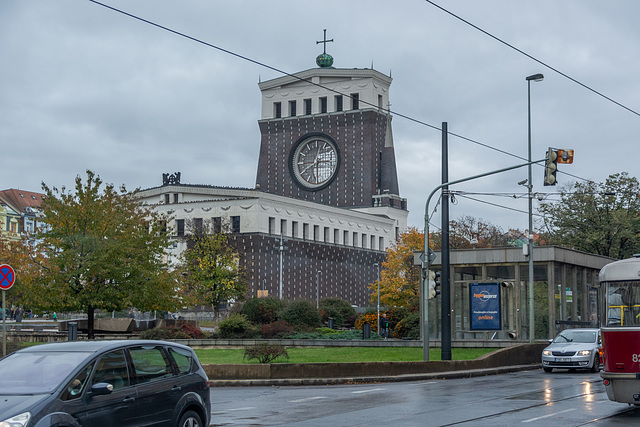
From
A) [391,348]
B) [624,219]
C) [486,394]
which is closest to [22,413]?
[486,394]

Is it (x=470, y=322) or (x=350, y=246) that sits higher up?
(x=350, y=246)

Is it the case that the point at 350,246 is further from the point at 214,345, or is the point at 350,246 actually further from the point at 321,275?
the point at 214,345

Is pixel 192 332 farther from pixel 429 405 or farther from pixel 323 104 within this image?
pixel 323 104

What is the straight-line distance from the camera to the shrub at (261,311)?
6012 centimetres

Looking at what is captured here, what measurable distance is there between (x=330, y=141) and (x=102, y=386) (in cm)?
11569

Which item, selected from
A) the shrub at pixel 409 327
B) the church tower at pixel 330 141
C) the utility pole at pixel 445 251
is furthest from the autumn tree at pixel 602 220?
the church tower at pixel 330 141

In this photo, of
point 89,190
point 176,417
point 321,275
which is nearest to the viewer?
point 176,417

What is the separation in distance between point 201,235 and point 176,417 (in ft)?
235

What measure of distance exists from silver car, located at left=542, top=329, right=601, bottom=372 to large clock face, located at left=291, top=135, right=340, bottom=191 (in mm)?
95885

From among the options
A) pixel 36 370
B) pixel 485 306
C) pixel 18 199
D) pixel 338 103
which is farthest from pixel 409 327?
pixel 18 199

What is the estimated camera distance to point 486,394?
66.2 ft

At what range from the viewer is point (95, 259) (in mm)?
38375

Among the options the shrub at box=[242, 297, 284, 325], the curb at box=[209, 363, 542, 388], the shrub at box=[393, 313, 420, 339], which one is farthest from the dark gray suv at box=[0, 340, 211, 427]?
the shrub at box=[242, 297, 284, 325]

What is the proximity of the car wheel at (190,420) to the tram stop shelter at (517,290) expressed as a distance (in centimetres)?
2712
